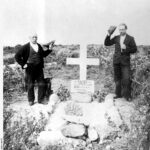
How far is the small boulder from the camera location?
8.75ft

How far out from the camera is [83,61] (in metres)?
2.73

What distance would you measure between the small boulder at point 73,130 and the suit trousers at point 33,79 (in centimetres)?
30

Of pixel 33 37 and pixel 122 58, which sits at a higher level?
pixel 33 37

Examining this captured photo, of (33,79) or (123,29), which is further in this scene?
(33,79)

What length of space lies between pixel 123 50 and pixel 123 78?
0.68 ft

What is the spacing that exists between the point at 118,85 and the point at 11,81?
2.66 feet

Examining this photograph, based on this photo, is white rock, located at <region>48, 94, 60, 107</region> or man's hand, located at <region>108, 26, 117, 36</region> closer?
man's hand, located at <region>108, 26, 117, 36</region>

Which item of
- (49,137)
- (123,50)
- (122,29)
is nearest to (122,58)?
(123,50)

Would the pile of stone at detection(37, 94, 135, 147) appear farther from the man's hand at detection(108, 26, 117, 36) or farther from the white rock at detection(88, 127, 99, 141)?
the man's hand at detection(108, 26, 117, 36)

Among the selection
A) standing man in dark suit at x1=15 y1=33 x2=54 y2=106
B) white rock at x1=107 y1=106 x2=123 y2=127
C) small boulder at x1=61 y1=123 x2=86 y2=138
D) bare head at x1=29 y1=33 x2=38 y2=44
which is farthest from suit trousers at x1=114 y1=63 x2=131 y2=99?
bare head at x1=29 y1=33 x2=38 y2=44

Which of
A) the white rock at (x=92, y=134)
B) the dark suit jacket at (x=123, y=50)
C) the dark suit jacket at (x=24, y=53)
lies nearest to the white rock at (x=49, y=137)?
the white rock at (x=92, y=134)

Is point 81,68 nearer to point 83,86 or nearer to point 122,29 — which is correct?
point 83,86

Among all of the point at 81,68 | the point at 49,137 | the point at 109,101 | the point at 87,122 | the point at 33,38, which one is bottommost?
the point at 49,137

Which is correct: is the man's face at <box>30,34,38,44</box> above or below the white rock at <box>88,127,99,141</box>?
above
